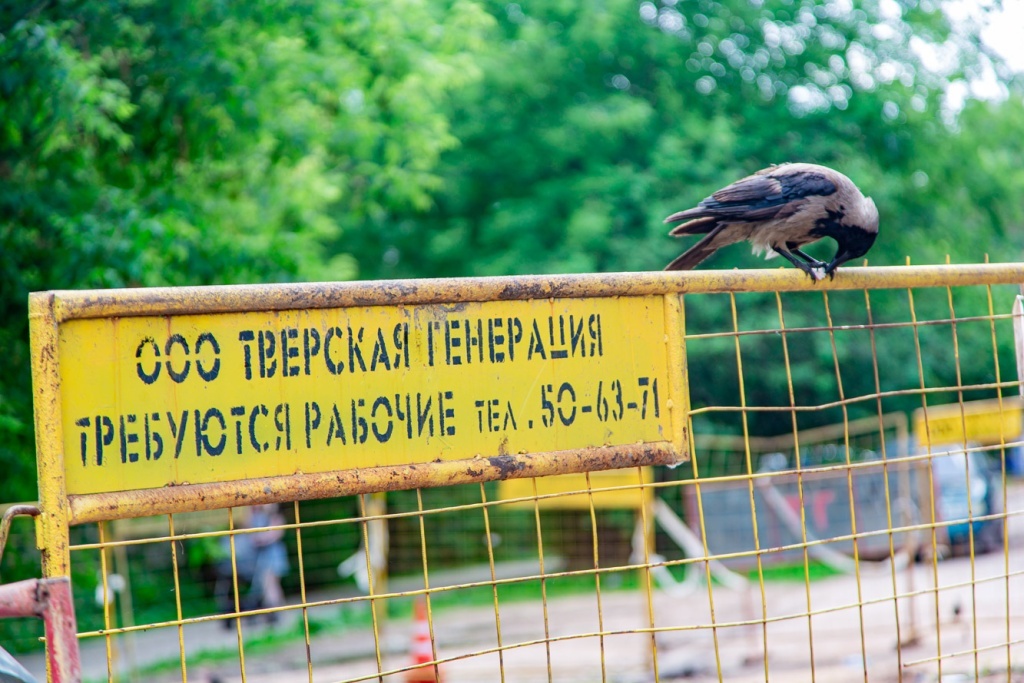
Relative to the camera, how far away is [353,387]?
2270 mm

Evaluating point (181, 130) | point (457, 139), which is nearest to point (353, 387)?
point (181, 130)

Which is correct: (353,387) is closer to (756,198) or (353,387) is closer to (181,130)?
(756,198)

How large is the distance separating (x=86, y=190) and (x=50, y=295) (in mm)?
5858

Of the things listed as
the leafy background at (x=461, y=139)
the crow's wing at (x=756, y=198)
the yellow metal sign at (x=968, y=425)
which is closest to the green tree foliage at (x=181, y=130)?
the leafy background at (x=461, y=139)

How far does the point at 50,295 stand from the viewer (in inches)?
78.1

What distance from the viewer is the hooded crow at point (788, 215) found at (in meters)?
3.64

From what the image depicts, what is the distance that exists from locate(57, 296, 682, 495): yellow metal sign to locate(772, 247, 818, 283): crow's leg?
23.8 inches

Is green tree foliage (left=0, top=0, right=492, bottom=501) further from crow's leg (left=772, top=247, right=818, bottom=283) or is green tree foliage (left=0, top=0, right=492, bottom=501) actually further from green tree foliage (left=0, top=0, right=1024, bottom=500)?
crow's leg (left=772, top=247, right=818, bottom=283)

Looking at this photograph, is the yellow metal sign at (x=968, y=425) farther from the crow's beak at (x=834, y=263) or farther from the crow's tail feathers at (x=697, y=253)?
the crow's tail feathers at (x=697, y=253)

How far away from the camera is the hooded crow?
143 inches

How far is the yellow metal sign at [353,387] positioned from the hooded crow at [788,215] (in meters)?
1.15

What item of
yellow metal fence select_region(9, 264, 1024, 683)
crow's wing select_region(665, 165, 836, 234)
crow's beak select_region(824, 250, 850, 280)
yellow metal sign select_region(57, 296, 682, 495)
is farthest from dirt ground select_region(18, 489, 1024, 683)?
yellow metal sign select_region(57, 296, 682, 495)

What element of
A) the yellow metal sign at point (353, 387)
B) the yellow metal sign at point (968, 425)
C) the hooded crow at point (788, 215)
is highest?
the hooded crow at point (788, 215)

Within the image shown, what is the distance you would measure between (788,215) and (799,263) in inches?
11.4
